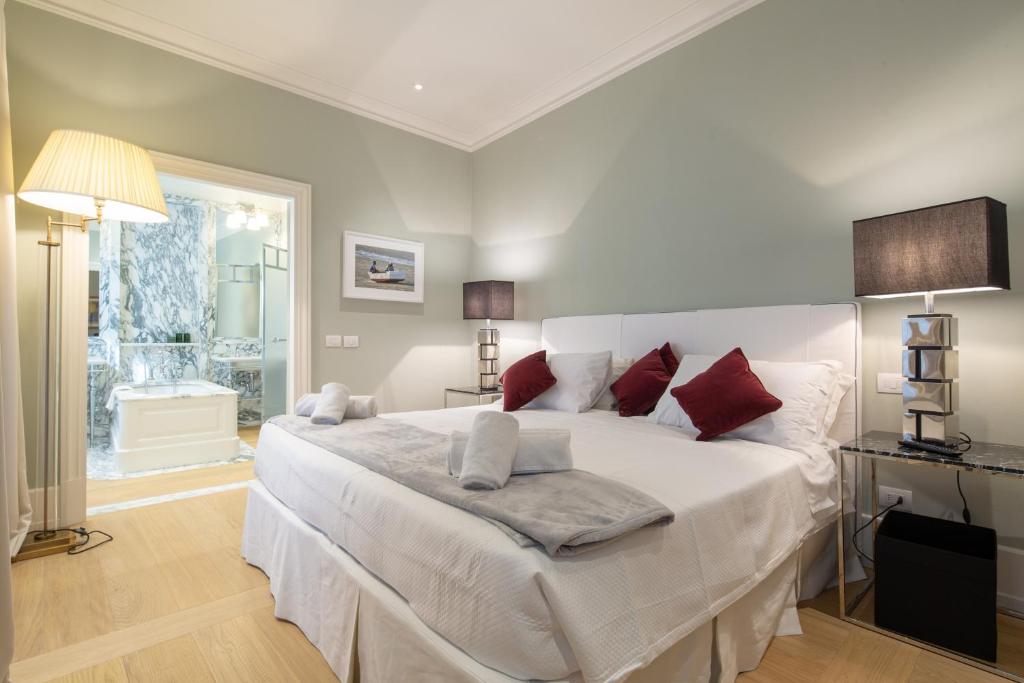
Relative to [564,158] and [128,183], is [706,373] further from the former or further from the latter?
[128,183]

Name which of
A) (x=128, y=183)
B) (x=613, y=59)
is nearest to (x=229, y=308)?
(x=128, y=183)

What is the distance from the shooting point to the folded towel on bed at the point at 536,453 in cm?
155

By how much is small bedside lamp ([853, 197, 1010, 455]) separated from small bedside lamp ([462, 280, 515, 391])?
2539 millimetres

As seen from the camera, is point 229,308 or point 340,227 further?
point 229,308

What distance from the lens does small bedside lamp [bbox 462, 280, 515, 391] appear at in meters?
4.10

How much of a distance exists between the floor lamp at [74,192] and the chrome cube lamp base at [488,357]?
7.66 ft

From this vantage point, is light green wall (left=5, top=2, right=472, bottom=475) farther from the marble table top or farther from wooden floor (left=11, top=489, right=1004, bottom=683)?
the marble table top

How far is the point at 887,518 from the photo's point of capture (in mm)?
2115

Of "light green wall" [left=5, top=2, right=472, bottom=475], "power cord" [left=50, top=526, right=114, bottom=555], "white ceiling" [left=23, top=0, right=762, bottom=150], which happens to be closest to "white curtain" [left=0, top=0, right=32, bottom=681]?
"power cord" [left=50, top=526, right=114, bottom=555]

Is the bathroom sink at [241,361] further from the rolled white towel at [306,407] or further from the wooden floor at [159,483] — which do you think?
the rolled white towel at [306,407]

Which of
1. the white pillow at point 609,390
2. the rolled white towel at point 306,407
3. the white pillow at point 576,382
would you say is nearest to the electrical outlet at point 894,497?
the white pillow at point 609,390

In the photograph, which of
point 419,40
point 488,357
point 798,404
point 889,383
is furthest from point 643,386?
point 419,40

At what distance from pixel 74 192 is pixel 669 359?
315cm

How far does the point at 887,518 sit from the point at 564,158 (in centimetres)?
303
